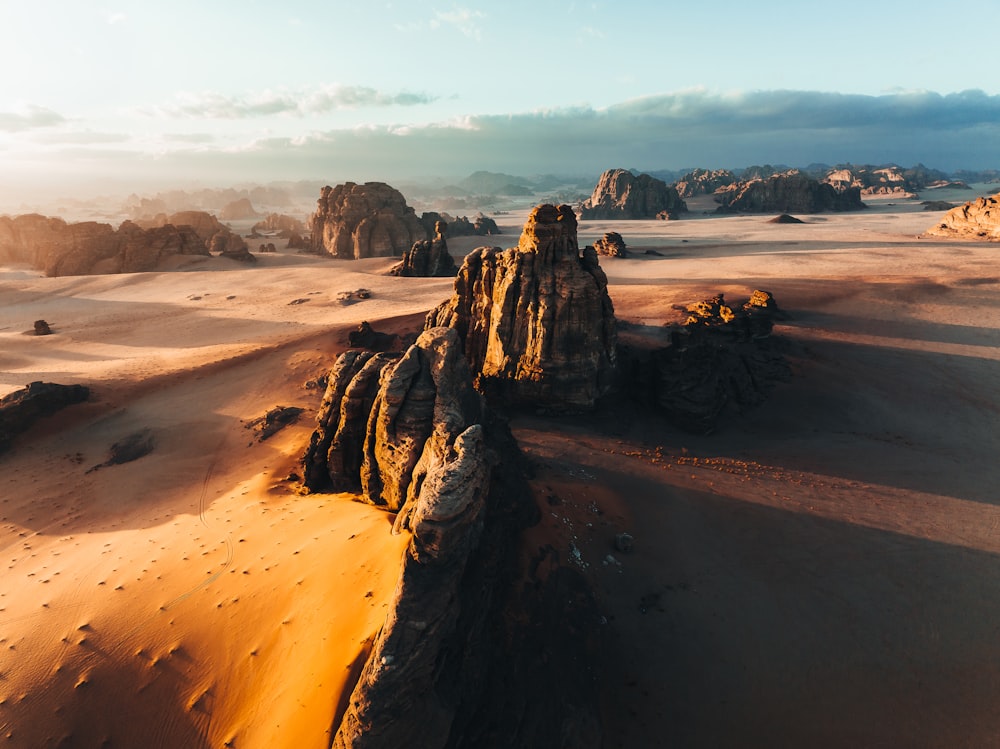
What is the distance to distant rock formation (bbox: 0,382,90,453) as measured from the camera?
2233 cm

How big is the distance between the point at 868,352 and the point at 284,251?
296ft

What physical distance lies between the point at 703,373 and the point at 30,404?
33.4 m

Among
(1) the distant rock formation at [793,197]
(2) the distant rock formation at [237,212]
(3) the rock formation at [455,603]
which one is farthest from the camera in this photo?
(2) the distant rock formation at [237,212]

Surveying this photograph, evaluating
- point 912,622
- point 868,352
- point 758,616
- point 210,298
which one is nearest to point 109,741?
point 758,616

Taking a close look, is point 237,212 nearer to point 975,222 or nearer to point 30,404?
point 30,404

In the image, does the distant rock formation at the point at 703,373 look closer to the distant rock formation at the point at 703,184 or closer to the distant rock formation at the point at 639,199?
the distant rock formation at the point at 639,199

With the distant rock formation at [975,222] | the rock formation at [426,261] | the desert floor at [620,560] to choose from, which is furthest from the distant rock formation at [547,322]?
the distant rock formation at [975,222]

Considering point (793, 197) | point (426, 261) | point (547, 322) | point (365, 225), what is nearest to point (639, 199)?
point (793, 197)

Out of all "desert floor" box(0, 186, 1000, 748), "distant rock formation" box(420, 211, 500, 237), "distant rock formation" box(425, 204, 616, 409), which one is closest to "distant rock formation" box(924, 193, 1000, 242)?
"desert floor" box(0, 186, 1000, 748)

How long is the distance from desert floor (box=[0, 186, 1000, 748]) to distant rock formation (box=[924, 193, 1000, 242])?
5477 centimetres

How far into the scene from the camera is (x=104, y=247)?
230 ft

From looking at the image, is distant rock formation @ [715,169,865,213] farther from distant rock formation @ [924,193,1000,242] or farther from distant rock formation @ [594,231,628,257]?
distant rock formation @ [594,231,628,257]

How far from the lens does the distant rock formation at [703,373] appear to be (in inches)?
856

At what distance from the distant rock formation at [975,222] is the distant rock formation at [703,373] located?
65.9 m
